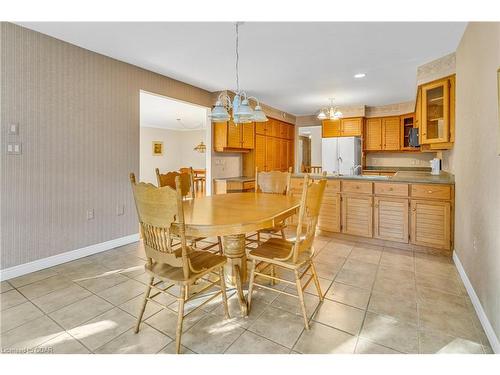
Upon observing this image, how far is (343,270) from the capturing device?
8.86 ft

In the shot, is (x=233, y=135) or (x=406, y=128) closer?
(x=233, y=135)

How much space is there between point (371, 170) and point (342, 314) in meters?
5.25

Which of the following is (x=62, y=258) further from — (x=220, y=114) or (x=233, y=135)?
(x=233, y=135)

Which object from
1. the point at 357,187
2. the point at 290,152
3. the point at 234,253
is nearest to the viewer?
the point at 234,253

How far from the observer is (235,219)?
173cm

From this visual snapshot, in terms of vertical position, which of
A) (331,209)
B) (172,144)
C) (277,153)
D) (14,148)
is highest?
(172,144)

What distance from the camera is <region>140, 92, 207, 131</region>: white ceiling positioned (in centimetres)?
553

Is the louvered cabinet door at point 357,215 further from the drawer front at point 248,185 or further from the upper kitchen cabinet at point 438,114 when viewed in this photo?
the drawer front at point 248,185

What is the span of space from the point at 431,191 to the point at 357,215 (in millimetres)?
898

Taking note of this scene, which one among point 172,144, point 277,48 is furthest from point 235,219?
point 172,144

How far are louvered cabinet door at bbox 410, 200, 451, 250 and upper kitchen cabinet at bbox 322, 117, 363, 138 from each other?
11.0 feet

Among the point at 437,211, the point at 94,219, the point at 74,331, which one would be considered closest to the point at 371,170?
the point at 437,211

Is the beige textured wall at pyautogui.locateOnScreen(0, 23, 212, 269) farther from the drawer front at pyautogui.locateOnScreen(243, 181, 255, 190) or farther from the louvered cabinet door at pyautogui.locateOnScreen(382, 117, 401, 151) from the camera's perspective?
the louvered cabinet door at pyautogui.locateOnScreen(382, 117, 401, 151)

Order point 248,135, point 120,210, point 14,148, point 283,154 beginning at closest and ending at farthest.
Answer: point 14,148, point 120,210, point 248,135, point 283,154
